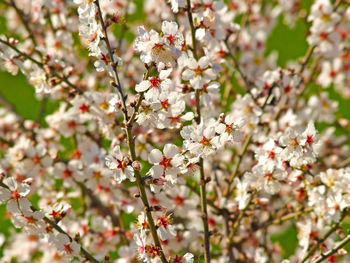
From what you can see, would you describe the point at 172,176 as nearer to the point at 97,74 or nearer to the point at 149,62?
the point at 149,62

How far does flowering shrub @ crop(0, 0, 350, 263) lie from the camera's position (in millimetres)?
1904

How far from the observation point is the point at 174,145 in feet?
6.22

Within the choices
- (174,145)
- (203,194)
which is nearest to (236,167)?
(203,194)

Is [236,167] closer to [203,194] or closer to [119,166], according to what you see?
[203,194]

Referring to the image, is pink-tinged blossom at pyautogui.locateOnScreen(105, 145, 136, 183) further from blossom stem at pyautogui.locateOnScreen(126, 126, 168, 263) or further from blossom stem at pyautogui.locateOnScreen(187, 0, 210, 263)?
blossom stem at pyautogui.locateOnScreen(187, 0, 210, 263)

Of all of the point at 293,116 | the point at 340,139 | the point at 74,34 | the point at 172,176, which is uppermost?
the point at 74,34

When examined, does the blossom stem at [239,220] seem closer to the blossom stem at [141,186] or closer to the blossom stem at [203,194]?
the blossom stem at [203,194]

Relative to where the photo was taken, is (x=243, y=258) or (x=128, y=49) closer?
(x=243, y=258)

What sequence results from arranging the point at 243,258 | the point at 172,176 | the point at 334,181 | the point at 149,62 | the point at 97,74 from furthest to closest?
the point at 97,74
the point at 243,258
the point at 334,181
the point at 172,176
the point at 149,62

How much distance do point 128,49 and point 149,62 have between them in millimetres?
2194

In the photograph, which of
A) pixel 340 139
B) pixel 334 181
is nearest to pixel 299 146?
pixel 334 181

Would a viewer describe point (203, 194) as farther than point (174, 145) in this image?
Yes

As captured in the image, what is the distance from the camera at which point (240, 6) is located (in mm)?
4152

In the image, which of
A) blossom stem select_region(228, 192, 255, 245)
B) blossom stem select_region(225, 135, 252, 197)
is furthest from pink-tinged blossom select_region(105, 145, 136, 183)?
blossom stem select_region(225, 135, 252, 197)
